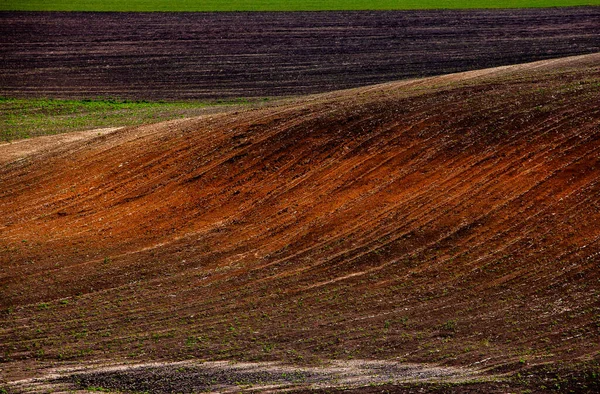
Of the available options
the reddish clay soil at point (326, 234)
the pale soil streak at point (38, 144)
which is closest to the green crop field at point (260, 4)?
the pale soil streak at point (38, 144)

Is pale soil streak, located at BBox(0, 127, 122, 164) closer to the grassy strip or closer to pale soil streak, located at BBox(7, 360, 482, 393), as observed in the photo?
the grassy strip

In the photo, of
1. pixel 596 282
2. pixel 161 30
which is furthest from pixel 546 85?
pixel 161 30

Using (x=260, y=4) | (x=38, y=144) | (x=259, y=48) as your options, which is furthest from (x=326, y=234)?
(x=260, y=4)

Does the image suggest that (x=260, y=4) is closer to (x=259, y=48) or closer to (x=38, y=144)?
(x=259, y=48)

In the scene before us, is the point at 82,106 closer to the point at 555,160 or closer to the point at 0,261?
the point at 0,261

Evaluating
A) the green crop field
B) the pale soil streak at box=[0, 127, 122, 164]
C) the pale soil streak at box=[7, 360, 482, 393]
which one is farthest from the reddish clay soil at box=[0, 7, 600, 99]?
the pale soil streak at box=[7, 360, 482, 393]

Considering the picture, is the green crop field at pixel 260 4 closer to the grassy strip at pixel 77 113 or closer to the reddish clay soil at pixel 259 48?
the reddish clay soil at pixel 259 48
